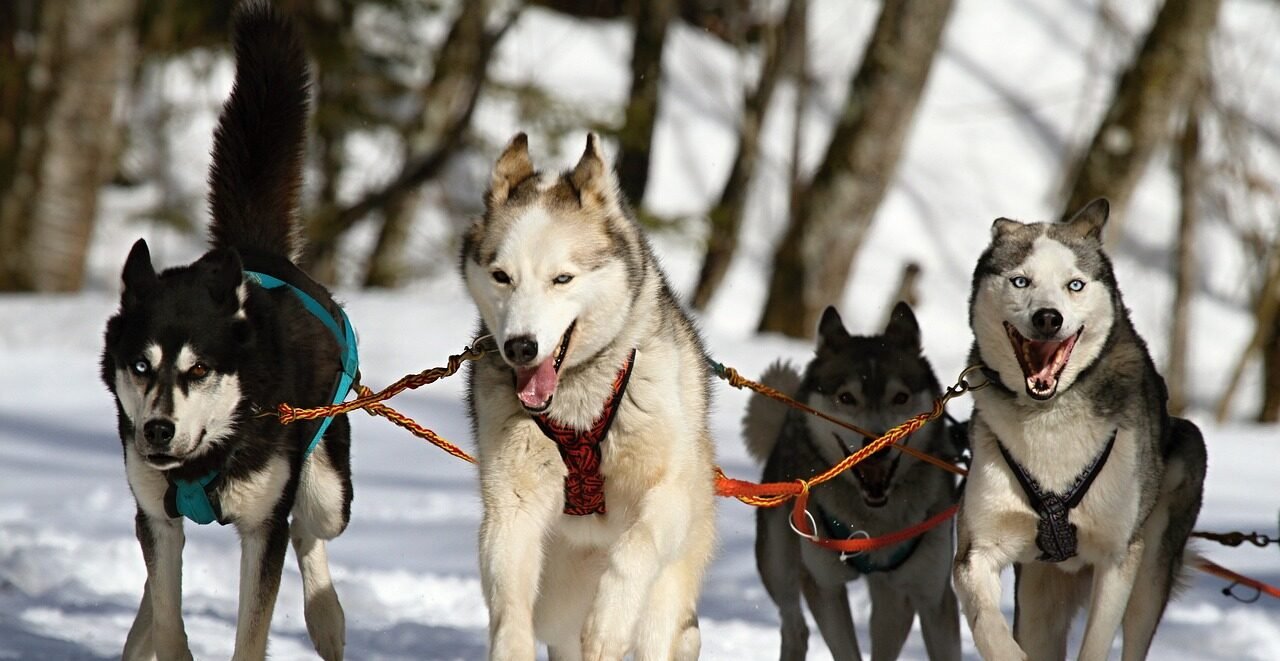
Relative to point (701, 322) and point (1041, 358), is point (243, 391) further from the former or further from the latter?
point (701, 322)

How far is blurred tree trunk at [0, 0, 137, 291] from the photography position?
1472 cm

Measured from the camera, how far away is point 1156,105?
11273mm

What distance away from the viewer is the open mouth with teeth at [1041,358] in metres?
4.07

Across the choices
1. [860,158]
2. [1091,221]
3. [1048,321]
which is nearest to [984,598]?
[1048,321]

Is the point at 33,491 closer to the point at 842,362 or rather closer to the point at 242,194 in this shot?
the point at 242,194

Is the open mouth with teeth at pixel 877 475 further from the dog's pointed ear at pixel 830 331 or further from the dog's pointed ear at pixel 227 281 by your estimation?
the dog's pointed ear at pixel 227 281

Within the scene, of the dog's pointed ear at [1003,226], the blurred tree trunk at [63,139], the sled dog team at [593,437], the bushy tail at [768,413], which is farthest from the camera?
the blurred tree trunk at [63,139]

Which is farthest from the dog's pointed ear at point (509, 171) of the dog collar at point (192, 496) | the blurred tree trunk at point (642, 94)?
the blurred tree trunk at point (642, 94)

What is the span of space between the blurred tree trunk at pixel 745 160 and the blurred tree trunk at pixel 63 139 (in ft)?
20.5

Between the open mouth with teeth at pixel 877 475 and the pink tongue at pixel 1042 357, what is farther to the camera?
the open mouth with teeth at pixel 877 475

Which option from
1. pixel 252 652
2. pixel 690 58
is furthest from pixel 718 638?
pixel 690 58

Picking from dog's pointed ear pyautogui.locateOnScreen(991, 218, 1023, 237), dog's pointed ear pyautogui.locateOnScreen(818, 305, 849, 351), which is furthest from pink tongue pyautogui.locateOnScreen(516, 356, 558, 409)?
dog's pointed ear pyautogui.locateOnScreen(818, 305, 849, 351)

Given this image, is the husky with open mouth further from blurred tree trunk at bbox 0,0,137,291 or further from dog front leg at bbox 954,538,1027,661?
blurred tree trunk at bbox 0,0,137,291

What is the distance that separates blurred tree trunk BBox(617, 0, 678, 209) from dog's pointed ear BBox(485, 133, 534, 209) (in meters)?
9.73
